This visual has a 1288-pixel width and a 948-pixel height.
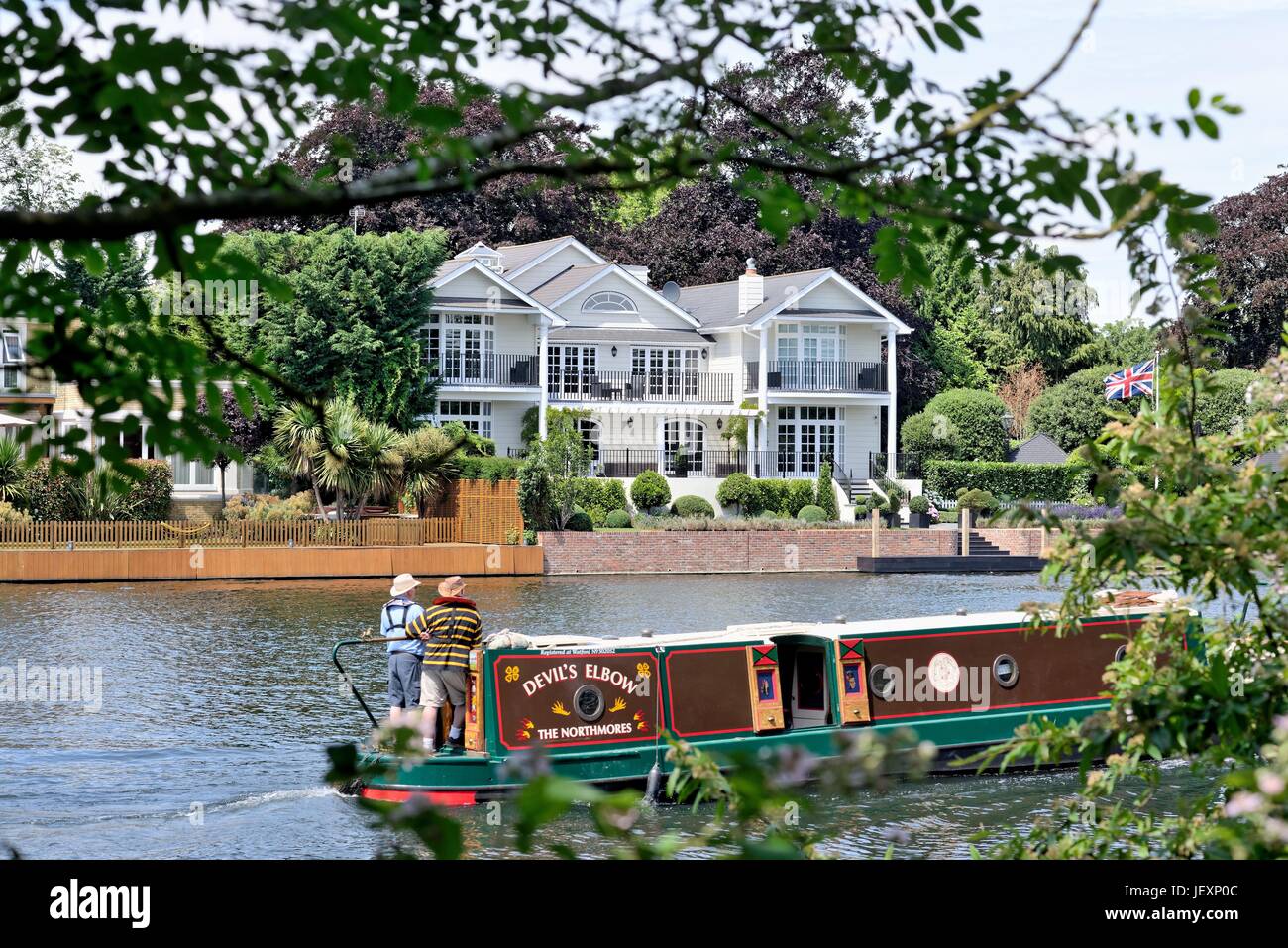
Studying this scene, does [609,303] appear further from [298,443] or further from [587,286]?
[298,443]

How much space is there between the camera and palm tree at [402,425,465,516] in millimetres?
43031

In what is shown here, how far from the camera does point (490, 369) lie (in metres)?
54.2

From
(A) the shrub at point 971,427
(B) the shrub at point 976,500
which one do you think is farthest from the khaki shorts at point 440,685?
(A) the shrub at point 971,427

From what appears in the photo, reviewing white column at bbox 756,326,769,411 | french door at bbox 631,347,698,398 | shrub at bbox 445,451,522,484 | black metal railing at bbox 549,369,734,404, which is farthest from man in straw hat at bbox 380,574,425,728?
french door at bbox 631,347,698,398

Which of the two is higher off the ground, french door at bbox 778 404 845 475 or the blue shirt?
french door at bbox 778 404 845 475

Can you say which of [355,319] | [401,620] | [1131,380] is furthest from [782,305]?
[401,620]

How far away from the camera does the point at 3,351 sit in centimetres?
5106

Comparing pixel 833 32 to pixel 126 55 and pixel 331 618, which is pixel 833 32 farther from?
pixel 331 618

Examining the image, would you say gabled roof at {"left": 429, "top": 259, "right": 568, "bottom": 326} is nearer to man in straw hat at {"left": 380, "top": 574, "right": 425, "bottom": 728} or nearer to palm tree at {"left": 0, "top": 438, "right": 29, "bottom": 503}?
palm tree at {"left": 0, "top": 438, "right": 29, "bottom": 503}

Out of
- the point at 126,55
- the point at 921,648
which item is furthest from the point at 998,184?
the point at 921,648

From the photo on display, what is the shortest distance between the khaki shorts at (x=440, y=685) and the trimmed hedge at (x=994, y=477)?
42.5 meters

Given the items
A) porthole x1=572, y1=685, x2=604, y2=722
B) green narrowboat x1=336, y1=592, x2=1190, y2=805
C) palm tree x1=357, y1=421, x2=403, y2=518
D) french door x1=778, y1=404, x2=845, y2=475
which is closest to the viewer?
green narrowboat x1=336, y1=592, x2=1190, y2=805

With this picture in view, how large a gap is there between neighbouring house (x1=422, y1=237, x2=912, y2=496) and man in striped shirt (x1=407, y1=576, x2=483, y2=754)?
38.0 metres
